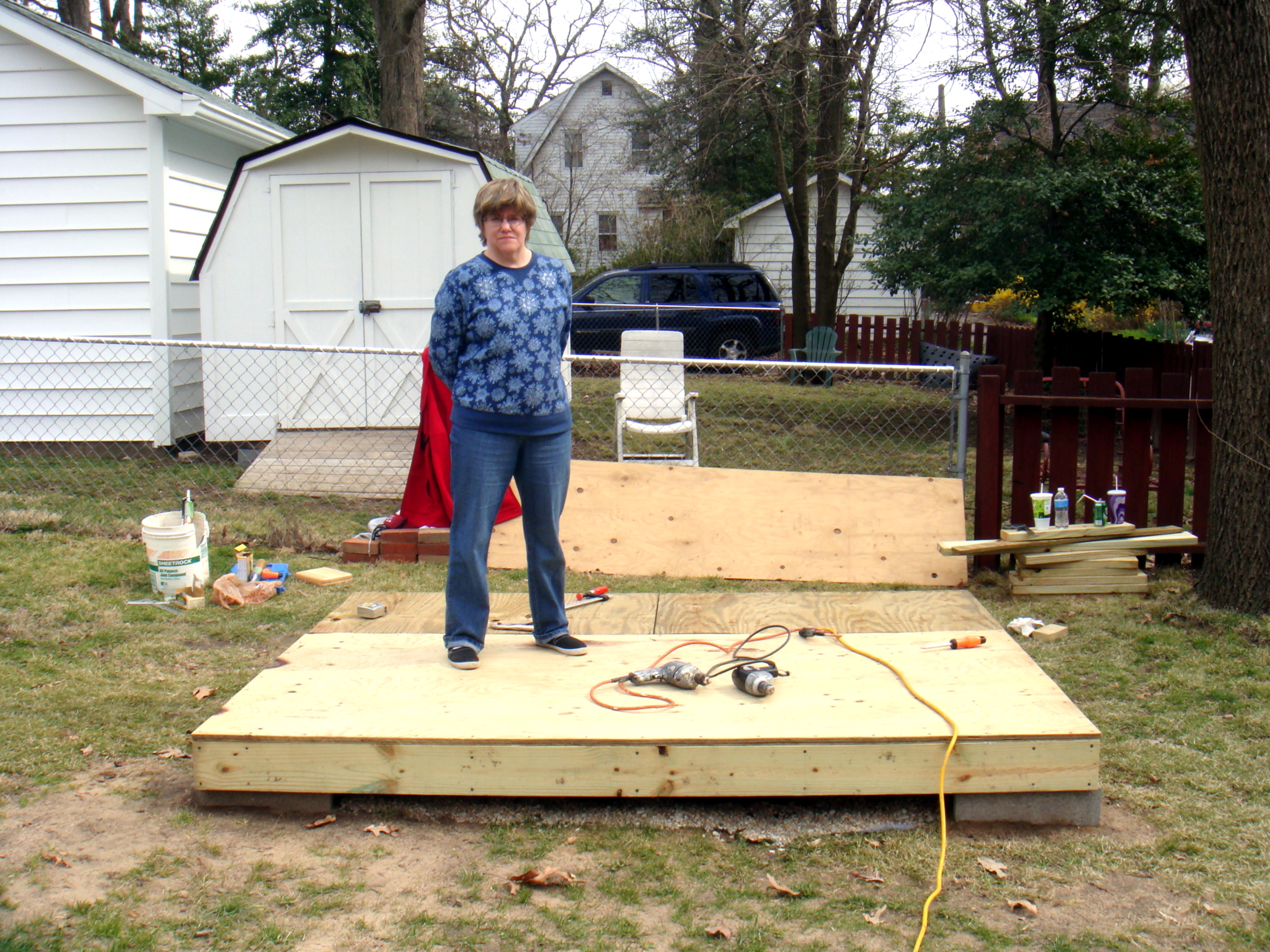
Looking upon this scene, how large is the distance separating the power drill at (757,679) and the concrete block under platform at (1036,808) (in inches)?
25.8

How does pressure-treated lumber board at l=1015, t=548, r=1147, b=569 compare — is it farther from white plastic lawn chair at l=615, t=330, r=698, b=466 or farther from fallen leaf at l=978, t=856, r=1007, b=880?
white plastic lawn chair at l=615, t=330, r=698, b=466

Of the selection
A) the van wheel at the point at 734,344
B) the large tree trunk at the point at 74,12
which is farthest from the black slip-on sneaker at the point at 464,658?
the large tree trunk at the point at 74,12

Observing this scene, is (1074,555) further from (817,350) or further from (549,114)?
(549,114)

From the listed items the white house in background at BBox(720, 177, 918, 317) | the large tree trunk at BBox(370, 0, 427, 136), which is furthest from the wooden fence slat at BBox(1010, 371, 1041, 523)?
the white house in background at BBox(720, 177, 918, 317)

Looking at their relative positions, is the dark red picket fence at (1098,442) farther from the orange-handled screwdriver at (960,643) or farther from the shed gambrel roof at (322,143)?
the shed gambrel roof at (322,143)

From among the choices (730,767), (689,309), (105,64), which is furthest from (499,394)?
(689,309)

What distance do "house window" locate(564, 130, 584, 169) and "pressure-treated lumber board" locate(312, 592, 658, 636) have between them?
1125 inches

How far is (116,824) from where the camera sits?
3.17 meters

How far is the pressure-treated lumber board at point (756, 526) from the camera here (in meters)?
6.09

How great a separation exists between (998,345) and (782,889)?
49.1ft

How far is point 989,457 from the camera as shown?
6105mm

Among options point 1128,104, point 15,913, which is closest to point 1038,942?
point 15,913

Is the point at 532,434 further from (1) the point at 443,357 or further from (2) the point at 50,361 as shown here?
(2) the point at 50,361

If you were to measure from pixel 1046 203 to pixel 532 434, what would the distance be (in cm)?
892
